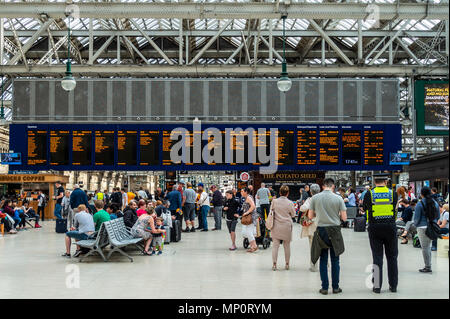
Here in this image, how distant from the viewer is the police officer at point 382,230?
24.4 feet

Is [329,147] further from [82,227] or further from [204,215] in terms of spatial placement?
[82,227]

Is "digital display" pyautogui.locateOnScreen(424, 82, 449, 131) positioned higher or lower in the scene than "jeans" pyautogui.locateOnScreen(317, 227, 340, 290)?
higher

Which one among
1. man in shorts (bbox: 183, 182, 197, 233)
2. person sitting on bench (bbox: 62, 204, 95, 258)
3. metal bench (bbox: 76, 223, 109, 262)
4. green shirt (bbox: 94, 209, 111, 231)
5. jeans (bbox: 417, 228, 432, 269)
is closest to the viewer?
jeans (bbox: 417, 228, 432, 269)

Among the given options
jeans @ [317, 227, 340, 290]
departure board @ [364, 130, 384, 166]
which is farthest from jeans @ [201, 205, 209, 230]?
jeans @ [317, 227, 340, 290]

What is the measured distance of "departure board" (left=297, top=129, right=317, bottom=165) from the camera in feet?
68.1

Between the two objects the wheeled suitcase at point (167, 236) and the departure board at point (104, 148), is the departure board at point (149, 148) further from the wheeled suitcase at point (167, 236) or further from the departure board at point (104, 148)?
the wheeled suitcase at point (167, 236)

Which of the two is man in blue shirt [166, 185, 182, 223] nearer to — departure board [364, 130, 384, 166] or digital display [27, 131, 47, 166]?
digital display [27, 131, 47, 166]

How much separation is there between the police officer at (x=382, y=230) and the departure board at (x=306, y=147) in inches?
521

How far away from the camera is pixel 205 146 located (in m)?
→ 20.7

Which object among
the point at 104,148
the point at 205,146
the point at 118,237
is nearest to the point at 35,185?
the point at 104,148
